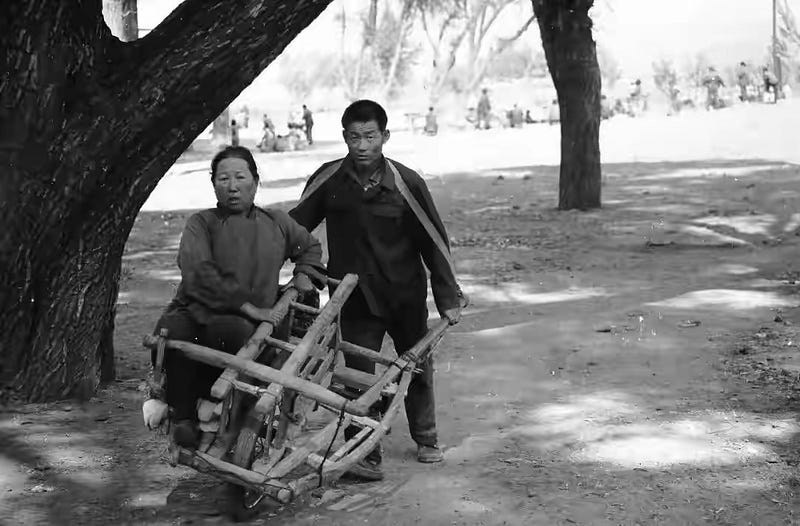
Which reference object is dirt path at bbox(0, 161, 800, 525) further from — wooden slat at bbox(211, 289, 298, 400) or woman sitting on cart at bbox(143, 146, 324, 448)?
wooden slat at bbox(211, 289, 298, 400)

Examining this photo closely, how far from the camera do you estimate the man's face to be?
16.6 feet

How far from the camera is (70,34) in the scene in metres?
5.96

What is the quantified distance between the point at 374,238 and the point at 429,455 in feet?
3.59

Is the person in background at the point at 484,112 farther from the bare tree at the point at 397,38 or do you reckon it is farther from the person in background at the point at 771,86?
the bare tree at the point at 397,38

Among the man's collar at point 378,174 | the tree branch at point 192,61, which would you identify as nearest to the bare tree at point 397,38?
the tree branch at point 192,61

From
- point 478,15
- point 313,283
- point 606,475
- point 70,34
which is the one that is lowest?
point 606,475

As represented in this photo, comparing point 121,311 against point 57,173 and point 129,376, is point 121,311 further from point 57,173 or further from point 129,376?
point 57,173

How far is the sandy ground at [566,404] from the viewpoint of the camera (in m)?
4.88

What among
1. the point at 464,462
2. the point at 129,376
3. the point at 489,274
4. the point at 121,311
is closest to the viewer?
the point at 464,462

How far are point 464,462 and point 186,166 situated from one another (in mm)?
22301

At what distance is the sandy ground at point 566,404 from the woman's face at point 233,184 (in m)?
1.27

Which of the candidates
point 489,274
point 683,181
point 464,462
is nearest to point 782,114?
point 683,181

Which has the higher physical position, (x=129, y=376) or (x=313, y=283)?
(x=313, y=283)

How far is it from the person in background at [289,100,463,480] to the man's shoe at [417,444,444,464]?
0.28 meters
